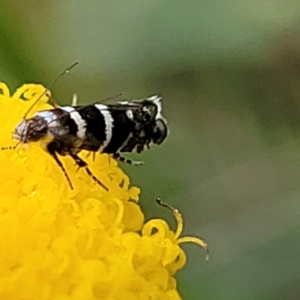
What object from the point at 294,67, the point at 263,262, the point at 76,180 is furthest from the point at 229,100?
the point at 76,180

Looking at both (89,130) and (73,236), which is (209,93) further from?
(73,236)

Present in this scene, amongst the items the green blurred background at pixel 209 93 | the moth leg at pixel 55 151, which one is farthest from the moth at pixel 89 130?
the green blurred background at pixel 209 93

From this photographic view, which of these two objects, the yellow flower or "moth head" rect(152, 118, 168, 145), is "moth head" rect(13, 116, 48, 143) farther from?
"moth head" rect(152, 118, 168, 145)

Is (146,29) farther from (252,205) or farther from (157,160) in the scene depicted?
(252,205)

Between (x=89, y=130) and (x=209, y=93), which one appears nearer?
(x=89, y=130)

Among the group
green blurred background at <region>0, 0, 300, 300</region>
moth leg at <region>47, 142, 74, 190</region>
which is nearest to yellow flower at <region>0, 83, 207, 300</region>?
moth leg at <region>47, 142, 74, 190</region>

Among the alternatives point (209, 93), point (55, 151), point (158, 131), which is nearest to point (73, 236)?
point (55, 151)
